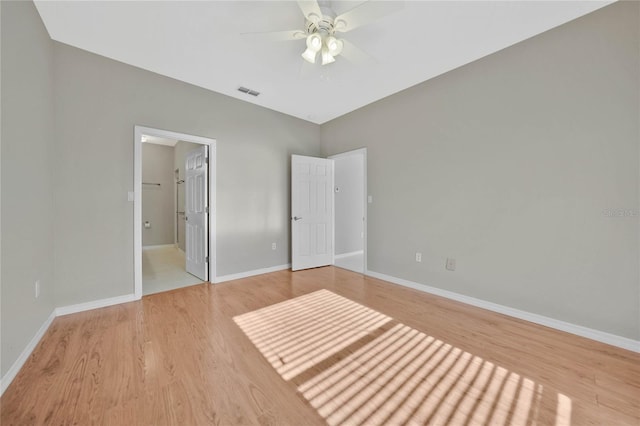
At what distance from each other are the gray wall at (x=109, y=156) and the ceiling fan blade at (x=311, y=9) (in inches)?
84.4

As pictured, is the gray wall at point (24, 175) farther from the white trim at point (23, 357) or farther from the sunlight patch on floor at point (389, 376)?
the sunlight patch on floor at point (389, 376)

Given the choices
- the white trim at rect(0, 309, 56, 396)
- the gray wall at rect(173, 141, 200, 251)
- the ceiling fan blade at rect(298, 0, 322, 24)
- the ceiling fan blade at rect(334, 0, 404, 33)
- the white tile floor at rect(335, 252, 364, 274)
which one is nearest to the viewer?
the white trim at rect(0, 309, 56, 396)

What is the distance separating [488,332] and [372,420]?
1499mm

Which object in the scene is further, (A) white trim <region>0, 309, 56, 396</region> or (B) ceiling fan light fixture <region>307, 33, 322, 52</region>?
(B) ceiling fan light fixture <region>307, 33, 322, 52</region>

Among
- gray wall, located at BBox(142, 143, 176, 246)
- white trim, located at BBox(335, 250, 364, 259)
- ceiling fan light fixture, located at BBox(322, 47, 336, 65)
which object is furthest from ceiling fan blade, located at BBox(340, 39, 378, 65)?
gray wall, located at BBox(142, 143, 176, 246)

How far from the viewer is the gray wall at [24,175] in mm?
1524

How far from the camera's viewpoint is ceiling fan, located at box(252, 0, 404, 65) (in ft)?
5.62

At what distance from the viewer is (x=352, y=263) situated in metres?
4.80

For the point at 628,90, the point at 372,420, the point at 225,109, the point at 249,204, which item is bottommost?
the point at 372,420

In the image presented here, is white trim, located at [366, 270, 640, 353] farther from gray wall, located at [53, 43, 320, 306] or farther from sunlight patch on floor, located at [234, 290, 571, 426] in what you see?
gray wall, located at [53, 43, 320, 306]

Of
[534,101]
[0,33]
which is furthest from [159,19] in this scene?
[534,101]

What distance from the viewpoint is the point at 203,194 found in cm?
358

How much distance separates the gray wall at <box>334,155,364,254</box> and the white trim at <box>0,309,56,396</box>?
4.27 m

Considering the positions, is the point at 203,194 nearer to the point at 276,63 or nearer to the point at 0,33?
the point at 276,63
